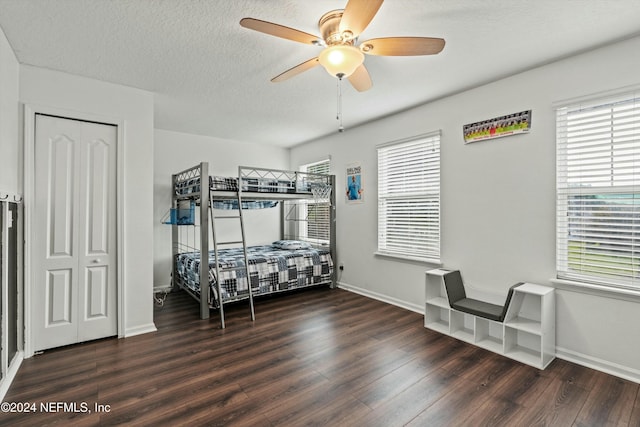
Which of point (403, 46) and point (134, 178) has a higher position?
point (403, 46)

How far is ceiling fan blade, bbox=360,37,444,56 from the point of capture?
184cm

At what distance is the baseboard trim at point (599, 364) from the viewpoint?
2307mm

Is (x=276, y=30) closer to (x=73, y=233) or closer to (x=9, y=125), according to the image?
(x=9, y=125)

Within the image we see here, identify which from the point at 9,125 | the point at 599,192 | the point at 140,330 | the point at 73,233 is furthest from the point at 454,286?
the point at 9,125

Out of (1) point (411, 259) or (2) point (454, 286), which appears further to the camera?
(1) point (411, 259)

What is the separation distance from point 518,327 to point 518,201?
1.16 metres

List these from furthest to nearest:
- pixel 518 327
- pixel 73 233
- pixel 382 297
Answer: pixel 382 297 < pixel 73 233 < pixel 518 327

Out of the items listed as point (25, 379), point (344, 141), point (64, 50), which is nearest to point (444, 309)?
point (344, 141)

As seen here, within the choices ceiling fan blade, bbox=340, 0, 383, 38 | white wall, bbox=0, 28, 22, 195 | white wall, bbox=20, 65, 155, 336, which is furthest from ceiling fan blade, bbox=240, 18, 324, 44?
white wall, bbox=20, 65, 155, 336

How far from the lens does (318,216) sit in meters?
5.56

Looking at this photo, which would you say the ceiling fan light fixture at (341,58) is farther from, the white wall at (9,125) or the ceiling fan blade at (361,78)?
the white wall at (9,125)

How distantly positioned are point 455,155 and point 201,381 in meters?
3.33

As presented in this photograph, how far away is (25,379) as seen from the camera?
2316 millimetres

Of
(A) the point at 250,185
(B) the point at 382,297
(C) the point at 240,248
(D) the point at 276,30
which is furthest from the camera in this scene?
(C) the point at 240,248
